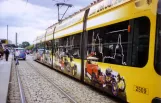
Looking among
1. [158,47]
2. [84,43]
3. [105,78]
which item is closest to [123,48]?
[158,47]

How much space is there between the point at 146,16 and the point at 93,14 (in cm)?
483

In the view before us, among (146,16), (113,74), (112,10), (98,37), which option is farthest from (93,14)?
(146,16)

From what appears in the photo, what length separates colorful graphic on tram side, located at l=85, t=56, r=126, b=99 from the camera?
893 cm

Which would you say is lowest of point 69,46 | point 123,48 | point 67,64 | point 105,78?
point 105,78

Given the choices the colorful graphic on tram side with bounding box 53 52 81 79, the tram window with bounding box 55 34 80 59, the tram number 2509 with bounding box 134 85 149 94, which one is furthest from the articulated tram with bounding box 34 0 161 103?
the colorful graphic on tram side with bounding box 53 52 81 79

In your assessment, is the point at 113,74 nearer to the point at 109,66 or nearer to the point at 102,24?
the point at 109,66

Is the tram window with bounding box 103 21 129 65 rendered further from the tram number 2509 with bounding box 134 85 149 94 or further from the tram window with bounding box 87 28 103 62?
the tram number 2509 with bounding box 134 85 149 94

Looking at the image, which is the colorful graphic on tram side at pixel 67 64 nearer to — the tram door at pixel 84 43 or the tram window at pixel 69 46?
the tram window at pixel 69 46

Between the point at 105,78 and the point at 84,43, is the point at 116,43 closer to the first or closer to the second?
the point at 105,78

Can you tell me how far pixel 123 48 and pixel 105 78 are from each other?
6.32 ft

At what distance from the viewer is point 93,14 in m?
12.0

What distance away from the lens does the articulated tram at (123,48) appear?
7.01 m

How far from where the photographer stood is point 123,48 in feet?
28.2

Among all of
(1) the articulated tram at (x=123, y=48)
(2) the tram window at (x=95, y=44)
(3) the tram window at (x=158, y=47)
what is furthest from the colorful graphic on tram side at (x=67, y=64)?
(3) the tram window at (x=158, y=47)
